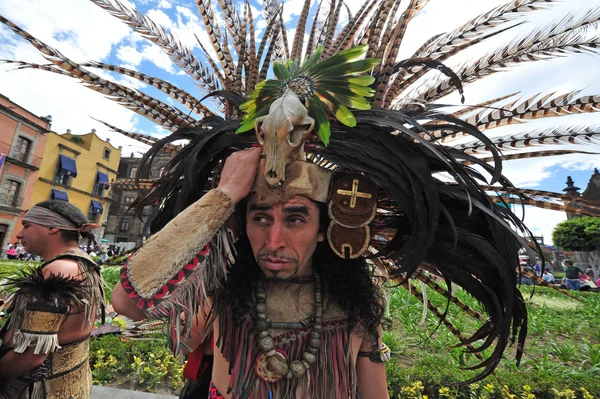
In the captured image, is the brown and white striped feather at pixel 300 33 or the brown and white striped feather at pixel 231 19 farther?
the brown and white striped feather at pixel 300 33

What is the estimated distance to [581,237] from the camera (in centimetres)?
1914

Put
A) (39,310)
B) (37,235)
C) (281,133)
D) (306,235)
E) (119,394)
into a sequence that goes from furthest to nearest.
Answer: (119,394)
(37,235)
(39,310)
(306,235)
(281,133)

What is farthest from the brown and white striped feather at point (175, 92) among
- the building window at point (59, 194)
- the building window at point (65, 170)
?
the building window at point (59, 194)

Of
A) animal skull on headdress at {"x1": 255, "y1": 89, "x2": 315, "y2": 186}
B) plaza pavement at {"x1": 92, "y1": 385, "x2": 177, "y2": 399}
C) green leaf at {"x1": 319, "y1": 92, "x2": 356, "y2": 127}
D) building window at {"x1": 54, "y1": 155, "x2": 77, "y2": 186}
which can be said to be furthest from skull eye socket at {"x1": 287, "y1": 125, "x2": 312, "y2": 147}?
building window at {"x1": 54, "y1": 155, "x2": 77, "y2": 186}

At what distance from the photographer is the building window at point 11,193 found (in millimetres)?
22469

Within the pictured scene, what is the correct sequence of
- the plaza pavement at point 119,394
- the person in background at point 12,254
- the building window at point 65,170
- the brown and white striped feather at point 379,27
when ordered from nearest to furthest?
the brown and white striped feather at point 379,27, the plaza pavement at point 119,394, the person in background at point 12,254, the building window at point 65,170

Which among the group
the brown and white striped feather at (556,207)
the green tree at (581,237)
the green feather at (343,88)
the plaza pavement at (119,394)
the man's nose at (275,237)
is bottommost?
the plaza pavement at (119,394)

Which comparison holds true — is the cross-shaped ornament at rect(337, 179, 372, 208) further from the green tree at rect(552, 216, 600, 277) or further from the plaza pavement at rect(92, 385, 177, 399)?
the green tree at rect(552, 216, 600, 277)

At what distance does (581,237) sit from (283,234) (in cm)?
2547

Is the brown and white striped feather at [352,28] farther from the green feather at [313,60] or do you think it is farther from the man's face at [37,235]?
the man's face at [37,235]

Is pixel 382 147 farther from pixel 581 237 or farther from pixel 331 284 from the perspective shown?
pixel 581 237

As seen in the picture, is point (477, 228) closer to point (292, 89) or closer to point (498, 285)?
point (498, 285)

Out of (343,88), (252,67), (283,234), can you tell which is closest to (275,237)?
(283,234)

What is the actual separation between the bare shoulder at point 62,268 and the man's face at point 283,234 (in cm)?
172
